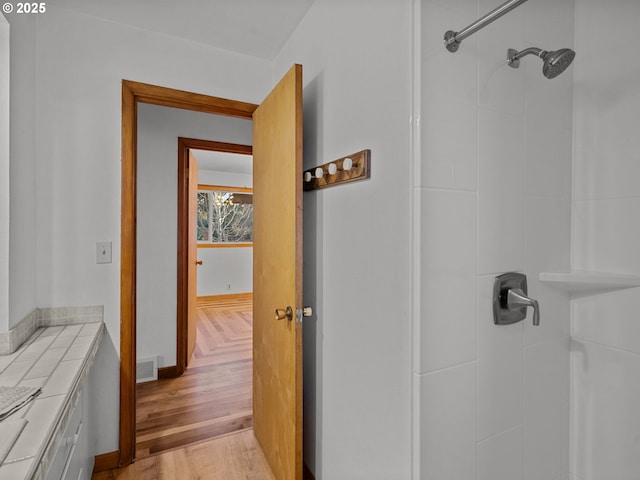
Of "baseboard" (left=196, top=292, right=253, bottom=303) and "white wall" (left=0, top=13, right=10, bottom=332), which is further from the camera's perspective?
"baseboard" (left=196, top=292, right=253, bottom=303)

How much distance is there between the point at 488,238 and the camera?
3.40 feet

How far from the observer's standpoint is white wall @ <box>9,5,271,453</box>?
1673 millimetres

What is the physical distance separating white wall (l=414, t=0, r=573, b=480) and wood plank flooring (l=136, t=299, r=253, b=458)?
A: 65.1 inches

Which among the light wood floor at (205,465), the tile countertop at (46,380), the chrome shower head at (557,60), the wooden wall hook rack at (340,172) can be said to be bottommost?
the light wood floor at (205,465)

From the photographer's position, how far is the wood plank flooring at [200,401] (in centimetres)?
208

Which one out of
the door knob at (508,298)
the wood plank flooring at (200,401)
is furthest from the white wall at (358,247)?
the wood plank flooring at (200,401)

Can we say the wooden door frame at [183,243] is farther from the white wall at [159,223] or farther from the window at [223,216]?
the window at [223,216]

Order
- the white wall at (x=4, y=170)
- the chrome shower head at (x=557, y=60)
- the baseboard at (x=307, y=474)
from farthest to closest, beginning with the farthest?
1. the baseboard at (x=307, y=474)
2. the white wall at (x=4, y=170)
3. the chrome shower head at (x=557, y=60)

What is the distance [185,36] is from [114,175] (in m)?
0.87

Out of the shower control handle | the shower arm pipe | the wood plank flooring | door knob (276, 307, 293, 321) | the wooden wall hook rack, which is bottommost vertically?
the wood plank flooring

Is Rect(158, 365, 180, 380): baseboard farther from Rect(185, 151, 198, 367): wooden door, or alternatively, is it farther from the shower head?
the shower head

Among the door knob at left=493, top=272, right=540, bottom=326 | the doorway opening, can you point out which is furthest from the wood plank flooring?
the door knob at left=493, top=272, right=540, bottom=326

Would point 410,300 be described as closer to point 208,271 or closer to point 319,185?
point 319,185

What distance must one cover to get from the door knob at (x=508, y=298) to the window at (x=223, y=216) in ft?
18.7
